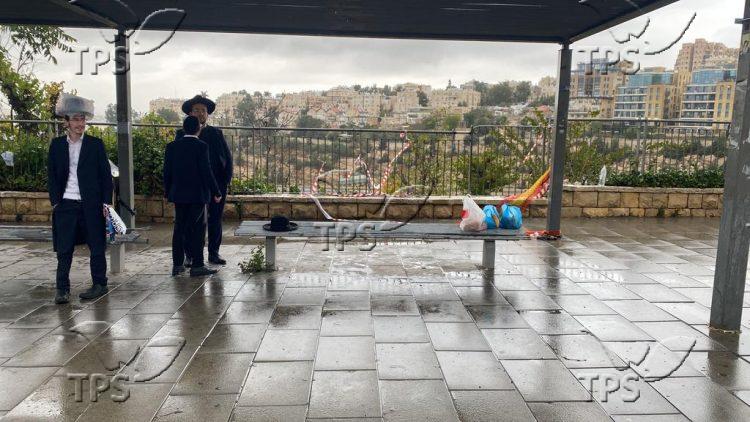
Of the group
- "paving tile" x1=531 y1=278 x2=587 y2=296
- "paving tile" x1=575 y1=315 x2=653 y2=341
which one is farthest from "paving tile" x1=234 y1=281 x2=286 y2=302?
"paving tile" x1=575 y1=315 x2=653 y2=341

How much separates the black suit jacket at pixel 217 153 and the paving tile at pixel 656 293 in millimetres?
4719

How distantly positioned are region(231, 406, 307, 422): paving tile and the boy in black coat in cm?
300

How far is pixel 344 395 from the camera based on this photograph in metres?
3.71

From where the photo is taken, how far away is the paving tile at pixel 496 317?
5113 mm

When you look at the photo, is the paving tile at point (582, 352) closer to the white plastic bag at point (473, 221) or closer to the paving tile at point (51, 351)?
the white plastic bag at point (473, 221)

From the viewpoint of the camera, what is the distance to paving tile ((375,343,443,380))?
159 inches

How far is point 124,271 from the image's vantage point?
688 cm

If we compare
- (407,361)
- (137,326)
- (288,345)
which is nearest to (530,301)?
(407,361)

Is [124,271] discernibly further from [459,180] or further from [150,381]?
[459,180]

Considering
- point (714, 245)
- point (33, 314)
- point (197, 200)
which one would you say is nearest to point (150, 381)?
point (33, 314)

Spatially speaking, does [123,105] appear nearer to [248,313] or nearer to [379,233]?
[379,233]

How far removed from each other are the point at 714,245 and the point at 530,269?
3.49 m

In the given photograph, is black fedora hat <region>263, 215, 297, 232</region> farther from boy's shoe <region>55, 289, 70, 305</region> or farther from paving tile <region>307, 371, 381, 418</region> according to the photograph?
paving tile <region>307, 371, 381, 418</region>

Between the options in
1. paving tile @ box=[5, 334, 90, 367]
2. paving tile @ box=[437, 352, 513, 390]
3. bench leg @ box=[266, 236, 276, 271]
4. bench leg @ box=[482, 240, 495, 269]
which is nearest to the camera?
paving tile @ box=[437, 352, 513, 390]
